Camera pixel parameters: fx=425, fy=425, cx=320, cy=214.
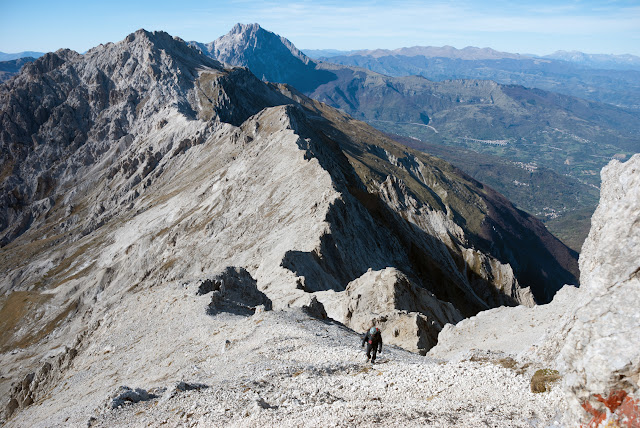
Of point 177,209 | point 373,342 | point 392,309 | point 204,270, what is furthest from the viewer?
point 177,209

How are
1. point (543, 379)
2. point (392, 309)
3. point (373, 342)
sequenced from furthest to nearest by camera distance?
point (392, 309) → point (373, 342) → point (543, 379)

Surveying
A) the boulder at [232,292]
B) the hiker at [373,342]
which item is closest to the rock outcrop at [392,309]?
the boulder at [232,292]

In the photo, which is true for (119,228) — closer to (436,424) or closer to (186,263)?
(186,263)

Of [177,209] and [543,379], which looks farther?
[177,209]

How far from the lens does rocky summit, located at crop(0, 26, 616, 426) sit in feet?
62.8

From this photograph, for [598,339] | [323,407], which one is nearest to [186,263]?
[323,407]

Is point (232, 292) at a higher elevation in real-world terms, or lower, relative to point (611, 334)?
lower

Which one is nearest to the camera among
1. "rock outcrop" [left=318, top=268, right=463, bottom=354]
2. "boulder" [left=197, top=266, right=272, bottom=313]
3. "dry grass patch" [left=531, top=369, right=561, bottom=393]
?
"dry grass patch" [left=531, top=369, right=561, bottom=393]

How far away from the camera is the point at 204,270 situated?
69312 millimetres

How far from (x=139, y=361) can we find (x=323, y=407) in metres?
Answer: 21.0

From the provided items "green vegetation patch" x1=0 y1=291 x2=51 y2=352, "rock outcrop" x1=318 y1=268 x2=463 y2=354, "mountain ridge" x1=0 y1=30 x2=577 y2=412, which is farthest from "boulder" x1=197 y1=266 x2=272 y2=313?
"green vegetation patch" x1=0 y1=291 x2=51 y2=352

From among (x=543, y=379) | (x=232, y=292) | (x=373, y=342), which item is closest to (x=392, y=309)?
(x=232, y=292)

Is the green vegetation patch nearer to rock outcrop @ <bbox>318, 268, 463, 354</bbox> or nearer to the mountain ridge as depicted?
the mountain ridge

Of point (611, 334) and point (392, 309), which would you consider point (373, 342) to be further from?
point (392, 309)
